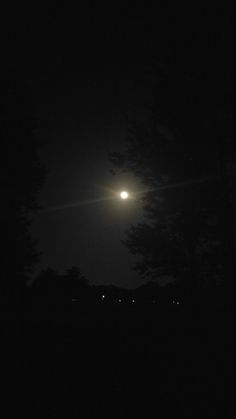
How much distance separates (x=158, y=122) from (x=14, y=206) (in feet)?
25.5

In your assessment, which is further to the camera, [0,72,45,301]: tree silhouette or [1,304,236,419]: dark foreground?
[0,72,45,301]: tree silhouette

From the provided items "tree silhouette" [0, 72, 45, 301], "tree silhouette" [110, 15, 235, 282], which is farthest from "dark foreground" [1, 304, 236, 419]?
"tree silhouette" [0, 72, 45, 301]

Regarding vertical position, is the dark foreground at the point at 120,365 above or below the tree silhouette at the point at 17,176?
below

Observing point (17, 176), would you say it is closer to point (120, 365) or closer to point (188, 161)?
point (188, 161)

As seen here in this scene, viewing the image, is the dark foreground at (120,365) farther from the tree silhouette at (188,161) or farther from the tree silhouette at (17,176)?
the tree silhouette at (17,176)

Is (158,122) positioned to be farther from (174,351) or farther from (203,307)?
(174,351)

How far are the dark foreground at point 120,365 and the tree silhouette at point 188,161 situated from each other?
4.16 meters

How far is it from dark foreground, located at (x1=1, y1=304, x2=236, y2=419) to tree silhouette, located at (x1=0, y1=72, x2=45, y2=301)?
7.71m

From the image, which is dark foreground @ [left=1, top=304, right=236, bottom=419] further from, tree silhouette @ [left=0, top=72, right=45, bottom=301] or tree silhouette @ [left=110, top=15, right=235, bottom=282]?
tree silhouette @ [left=0, top=72, right=45, bottom=301]

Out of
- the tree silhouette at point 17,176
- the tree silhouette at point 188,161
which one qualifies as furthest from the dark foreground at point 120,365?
the tree silhouette at point 17,176

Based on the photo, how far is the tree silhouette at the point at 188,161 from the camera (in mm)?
12586

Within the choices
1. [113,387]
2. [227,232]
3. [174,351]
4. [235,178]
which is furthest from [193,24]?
[113,387]

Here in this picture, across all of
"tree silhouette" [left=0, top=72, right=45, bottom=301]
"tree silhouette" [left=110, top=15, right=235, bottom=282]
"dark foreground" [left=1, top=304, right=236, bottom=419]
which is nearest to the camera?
"dark foreground" [left=1, top=304, right=236, bottom=419]

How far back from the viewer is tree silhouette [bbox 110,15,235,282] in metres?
12.6
